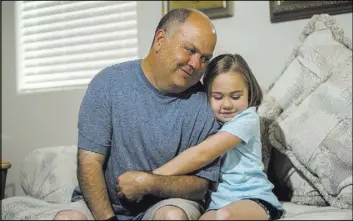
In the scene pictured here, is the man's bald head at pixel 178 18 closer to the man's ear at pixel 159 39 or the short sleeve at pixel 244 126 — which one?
the man's ear at pixel 159 39

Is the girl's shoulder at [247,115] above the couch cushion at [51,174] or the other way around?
above

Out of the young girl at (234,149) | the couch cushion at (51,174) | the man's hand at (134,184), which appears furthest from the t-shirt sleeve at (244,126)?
the couch cushion at (51,174)

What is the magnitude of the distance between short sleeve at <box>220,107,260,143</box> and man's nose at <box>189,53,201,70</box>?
0.75 ft

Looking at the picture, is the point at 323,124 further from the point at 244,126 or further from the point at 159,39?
the point at 159,39

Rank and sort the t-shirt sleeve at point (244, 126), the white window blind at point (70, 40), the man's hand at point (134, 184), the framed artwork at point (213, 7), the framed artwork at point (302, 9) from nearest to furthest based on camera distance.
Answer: the man's hand at point (134, 184), the t-shirt sleeve at point (244, 126), the framed artwork at point (302, 9), the framed artwork at point (213, 7), the white window blind at point (70, 40)

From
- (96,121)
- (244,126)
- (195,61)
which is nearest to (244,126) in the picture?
(244,126)

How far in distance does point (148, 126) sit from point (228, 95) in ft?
0.98

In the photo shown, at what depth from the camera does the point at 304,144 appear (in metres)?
1.71

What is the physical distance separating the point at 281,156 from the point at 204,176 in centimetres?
61

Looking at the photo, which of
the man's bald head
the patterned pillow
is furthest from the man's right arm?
the patterned pillow

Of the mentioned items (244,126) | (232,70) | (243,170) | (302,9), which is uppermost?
(302,9)

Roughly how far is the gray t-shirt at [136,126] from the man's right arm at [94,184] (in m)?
0.03

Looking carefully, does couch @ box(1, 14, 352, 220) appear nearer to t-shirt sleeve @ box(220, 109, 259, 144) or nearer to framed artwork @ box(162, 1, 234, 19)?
t-shirt sleeve @ box(220, 109, 259, 144)

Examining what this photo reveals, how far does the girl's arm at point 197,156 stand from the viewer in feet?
4.36
